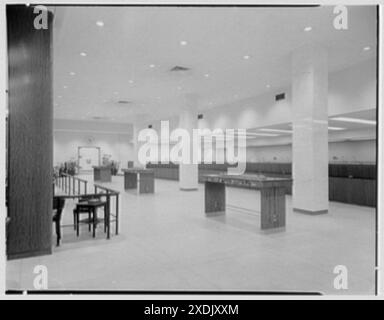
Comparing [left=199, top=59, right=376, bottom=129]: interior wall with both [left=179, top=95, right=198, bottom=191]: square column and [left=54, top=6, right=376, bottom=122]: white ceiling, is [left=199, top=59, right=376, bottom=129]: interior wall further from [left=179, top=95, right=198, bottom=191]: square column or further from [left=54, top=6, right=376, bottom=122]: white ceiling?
[left=179, top=95, right=198, bottom=191]: square column

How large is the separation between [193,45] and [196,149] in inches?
198

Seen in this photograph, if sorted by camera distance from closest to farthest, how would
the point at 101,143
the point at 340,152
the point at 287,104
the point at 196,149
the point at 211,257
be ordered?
1. the point at 211,257
2. the point at 287,104
3. the point at 340,152
4. the point at 196,149
5. the point at 101,143

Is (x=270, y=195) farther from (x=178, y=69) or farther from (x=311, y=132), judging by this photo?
(x=178, y=69)

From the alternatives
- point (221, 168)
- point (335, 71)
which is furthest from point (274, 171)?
point (335, 71)

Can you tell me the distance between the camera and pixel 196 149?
10.7 metres

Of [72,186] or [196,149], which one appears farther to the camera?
[196,149]

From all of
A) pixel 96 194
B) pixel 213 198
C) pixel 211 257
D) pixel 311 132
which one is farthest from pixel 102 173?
pixel 211 257

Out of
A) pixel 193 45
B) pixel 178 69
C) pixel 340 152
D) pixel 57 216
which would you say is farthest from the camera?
pixel 340 152

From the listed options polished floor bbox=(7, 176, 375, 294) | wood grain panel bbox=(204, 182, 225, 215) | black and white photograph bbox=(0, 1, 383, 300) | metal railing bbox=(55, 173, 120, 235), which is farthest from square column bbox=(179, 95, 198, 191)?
polished floor bbox=(7, 176, 375, 294)

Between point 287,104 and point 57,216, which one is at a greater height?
point 287,104

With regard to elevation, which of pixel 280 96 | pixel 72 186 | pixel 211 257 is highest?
pixel 280 96

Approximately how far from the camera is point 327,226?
4938 millimetres

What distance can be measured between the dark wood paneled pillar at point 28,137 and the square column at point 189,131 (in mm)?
7224

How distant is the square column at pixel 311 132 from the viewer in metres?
6.09
